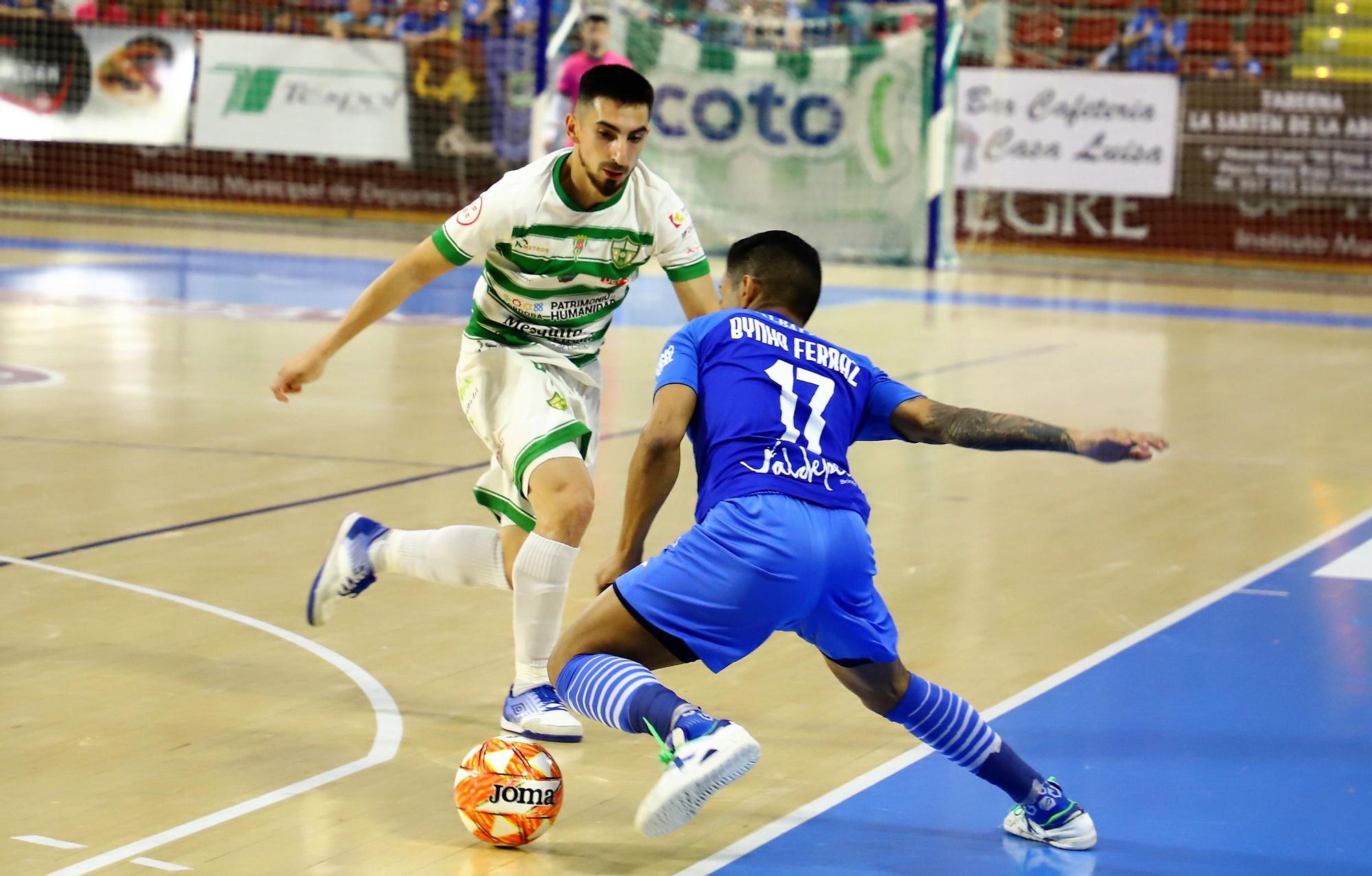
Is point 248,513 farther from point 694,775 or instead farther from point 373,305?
point 694,775

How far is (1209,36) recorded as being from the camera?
73.6ft

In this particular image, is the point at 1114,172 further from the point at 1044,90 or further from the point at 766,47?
the point at 766,47

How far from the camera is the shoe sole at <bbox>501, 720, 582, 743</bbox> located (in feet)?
15.4

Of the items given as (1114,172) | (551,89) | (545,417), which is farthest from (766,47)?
(545,417)

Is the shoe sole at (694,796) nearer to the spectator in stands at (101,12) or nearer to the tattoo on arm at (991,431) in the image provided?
the tattoo on arm at (991,431)

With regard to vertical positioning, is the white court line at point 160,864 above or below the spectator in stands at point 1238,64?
below

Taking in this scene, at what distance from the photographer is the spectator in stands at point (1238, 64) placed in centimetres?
2109

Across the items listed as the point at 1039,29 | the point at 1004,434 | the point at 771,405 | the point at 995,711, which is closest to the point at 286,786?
the point at 771,405

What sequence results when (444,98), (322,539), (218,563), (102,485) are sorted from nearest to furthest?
(218,563) → (322,539) → (102,485) → (444,98)

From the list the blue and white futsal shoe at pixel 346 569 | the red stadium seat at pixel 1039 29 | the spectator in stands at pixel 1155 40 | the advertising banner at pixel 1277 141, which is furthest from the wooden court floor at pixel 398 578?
the red stadium seat at pixel 1039 29

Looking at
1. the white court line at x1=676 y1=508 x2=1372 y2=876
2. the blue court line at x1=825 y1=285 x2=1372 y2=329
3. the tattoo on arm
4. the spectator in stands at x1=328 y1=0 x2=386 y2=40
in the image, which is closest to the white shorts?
the white court line at x1=676 y1=508 x2=1372 y2=876

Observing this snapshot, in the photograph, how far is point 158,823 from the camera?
394 cm

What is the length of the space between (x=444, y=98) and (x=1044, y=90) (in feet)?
23.1

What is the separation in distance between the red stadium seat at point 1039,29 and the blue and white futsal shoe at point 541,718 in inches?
764
